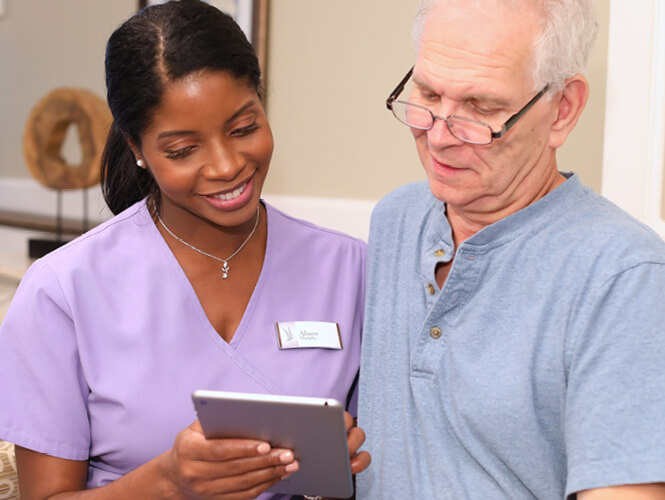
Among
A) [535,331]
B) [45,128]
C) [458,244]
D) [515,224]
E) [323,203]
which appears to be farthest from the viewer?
[45,128]

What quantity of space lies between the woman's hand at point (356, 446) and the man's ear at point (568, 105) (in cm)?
51

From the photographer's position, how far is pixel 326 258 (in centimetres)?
147

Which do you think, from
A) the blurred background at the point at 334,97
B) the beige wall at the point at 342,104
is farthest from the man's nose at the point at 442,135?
the beige wall at the point at 342,104

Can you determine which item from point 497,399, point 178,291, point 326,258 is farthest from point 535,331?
point 178,291

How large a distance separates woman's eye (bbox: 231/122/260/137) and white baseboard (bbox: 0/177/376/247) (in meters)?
1.03

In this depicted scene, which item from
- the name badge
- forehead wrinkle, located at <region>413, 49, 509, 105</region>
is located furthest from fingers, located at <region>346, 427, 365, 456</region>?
forehead wrinkle, located at <region>413, 49, 509, 105</region>

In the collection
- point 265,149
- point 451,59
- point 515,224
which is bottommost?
point 515,224

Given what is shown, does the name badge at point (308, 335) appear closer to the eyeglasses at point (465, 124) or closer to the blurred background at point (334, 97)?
the eyeglasses at point (465, 124)

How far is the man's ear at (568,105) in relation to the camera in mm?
1078

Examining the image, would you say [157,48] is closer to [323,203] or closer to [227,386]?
[227,386]

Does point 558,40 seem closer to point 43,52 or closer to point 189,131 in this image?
point 189,131

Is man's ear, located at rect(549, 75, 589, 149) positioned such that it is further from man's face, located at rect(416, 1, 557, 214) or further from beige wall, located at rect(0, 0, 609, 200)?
beige wall, located at rect(0, 0, 609, 200)

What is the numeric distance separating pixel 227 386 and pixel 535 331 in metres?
0.53

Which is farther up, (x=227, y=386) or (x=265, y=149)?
(x=265, y=149)
